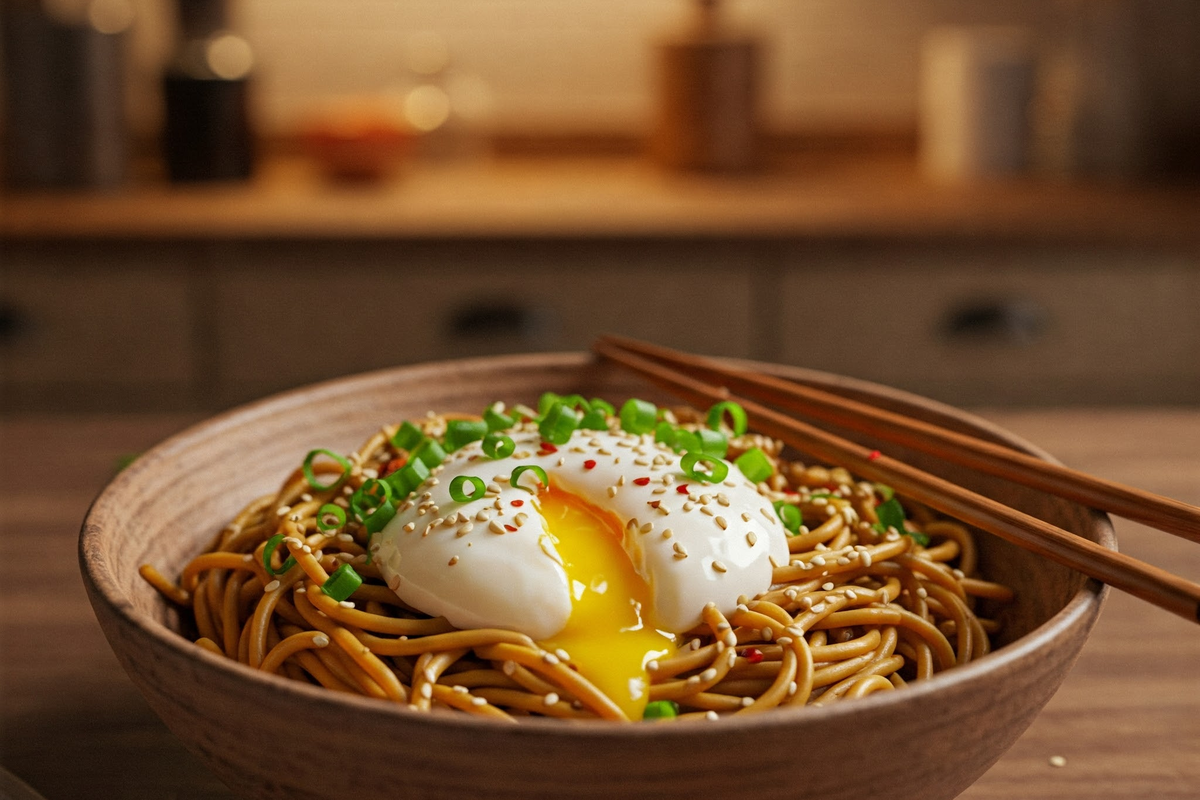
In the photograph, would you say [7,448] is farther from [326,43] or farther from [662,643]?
[326,43]

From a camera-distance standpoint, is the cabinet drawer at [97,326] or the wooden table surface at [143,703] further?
the cabinet drawer at [97,326]

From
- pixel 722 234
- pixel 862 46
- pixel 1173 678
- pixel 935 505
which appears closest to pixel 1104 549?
pixel 935 505

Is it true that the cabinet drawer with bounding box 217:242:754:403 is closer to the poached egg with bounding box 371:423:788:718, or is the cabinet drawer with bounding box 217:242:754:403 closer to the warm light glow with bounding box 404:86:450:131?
the warm light glow with bounding box 404:86:450:131

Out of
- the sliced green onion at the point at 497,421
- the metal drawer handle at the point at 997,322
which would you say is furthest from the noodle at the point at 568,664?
→ the metal drawer handle at the point at 997,322

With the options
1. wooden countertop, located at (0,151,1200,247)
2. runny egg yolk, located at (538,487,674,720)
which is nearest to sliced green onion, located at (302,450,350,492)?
runny egg yolk, located at (538,487,674,720)

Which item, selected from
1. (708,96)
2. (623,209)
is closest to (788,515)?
(623,209)

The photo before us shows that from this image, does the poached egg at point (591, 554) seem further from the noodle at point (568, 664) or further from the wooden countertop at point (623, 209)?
the wooden countertop at point (623, 209)
